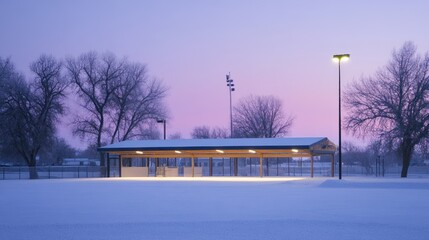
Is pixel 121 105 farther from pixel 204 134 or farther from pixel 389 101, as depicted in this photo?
pixel 204 134

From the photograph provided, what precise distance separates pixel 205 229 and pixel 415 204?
35.2 ft

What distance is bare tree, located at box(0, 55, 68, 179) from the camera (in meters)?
57.8

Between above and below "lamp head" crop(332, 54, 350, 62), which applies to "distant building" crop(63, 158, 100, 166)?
below

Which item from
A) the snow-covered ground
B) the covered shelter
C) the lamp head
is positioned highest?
the lamp head

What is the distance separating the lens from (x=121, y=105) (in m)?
66.1

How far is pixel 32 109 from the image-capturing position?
60.0 m

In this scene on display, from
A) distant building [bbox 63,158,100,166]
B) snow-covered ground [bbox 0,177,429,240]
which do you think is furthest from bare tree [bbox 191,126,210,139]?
snow-covered ground [bbox 0,177,429,240]

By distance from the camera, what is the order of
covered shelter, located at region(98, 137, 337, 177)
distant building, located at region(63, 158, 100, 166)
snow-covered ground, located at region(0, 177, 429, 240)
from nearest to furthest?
snow-covered ground, located at region(0, 177, 429, 240), covered shelter, located at region(98, 137, 337, 177), distant building, located at region(63, 158, 100, 166)

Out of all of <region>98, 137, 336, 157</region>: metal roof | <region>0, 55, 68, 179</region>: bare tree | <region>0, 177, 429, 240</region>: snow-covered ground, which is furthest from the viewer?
<region>0, 55, 68, 179</region>: bare tree

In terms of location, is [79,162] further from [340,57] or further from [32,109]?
[340,57]

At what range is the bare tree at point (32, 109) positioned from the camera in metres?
57.8

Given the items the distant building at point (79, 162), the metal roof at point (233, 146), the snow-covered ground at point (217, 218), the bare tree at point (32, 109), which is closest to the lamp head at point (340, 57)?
the metal roof at point (233, 146)

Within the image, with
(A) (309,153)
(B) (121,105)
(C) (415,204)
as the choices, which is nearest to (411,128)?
(A) (309,153)

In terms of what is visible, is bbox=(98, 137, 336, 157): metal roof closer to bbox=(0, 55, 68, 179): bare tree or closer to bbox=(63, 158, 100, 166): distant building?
bbox=(0, 55, 68, 179): bare tree
